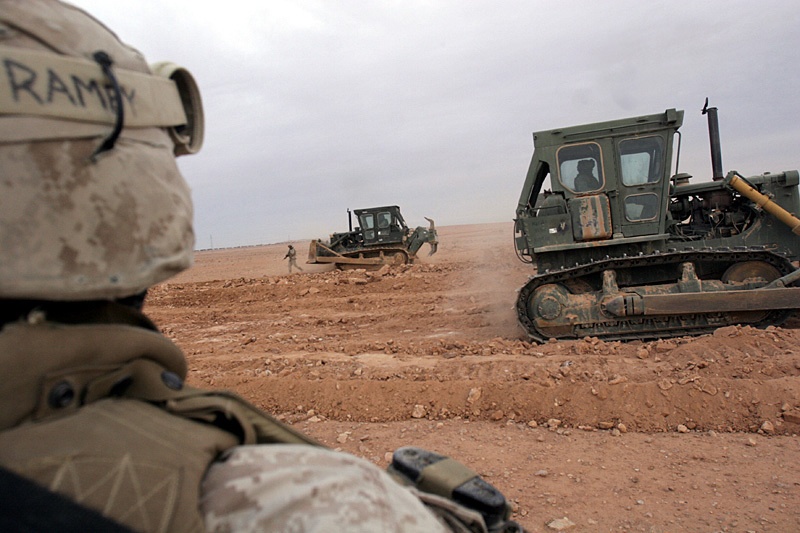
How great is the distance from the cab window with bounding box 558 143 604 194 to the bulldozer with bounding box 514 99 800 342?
0.01m

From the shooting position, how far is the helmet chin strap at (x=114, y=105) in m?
1.05

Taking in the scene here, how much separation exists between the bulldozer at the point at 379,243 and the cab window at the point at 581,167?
1330 cm

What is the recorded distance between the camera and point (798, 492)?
3.58 metres

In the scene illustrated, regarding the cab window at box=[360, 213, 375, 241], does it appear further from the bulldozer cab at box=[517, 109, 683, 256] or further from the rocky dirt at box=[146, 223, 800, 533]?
the bulldozer cab at box=[517, 109, 683, 256]

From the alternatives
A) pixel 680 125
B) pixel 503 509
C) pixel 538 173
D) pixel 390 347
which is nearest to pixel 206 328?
pixel 390 347

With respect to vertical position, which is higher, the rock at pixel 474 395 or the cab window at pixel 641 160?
the cab window at pixel 641 160

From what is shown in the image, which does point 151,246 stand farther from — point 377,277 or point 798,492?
point 377,277

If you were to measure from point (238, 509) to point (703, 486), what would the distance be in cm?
375

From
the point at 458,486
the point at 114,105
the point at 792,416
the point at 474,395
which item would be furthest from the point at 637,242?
the point at 114,105

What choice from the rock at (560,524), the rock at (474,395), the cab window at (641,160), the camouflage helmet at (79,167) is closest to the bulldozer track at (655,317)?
the cab window at (641,160)

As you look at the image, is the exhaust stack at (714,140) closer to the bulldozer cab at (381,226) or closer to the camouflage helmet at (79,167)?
the camouflage helmet at (79,167)

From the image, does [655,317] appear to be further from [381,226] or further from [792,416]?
[381,226]

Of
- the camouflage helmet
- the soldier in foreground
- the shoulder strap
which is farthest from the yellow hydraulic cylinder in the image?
the shoulder strap

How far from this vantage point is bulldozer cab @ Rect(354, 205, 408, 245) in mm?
21281
